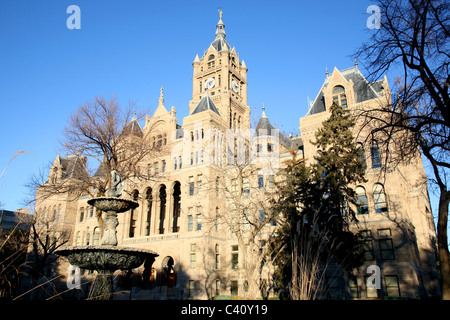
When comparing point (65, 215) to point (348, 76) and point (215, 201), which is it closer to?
point (215, 201)

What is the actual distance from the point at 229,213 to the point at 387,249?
1626cm

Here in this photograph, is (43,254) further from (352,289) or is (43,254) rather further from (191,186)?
(352,289)

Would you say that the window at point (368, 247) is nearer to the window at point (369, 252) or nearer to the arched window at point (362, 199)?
the window at point (369, 252)

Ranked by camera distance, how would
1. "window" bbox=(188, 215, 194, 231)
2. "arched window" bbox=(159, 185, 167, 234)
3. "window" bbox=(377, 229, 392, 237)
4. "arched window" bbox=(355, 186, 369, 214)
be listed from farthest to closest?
"arched window" bbox=(159, 185, 167, 234) → "window" bbox=(188, 215, 194, 231) → "arched window" bbox=(355, 186, 369, 214) → "window" bbox=(377, 229, 392, 237)

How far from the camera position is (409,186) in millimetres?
35938

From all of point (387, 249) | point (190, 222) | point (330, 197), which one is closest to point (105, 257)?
point (330, 197)

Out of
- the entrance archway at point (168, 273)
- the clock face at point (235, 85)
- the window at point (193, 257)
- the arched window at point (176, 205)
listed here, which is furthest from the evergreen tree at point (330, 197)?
the clock face at point (235, 85)

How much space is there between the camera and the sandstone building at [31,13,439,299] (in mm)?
28219

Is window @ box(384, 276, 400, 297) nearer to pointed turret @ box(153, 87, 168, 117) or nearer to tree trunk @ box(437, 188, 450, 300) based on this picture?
tree trunk @ box(437, 188, 450, 300)

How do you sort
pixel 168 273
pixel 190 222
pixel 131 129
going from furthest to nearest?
pixel 131 129 < pixel 168 273 < pixel 190 222

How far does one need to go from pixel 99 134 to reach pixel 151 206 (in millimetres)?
20703

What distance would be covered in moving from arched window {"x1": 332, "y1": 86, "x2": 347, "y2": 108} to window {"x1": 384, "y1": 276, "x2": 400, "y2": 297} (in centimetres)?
1662

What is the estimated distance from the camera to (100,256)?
13.2 meters

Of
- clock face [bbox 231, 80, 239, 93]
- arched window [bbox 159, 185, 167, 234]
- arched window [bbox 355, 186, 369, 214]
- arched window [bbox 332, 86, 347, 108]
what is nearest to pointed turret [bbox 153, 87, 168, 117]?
arched window [bbox 159, 185, 167, 234]
